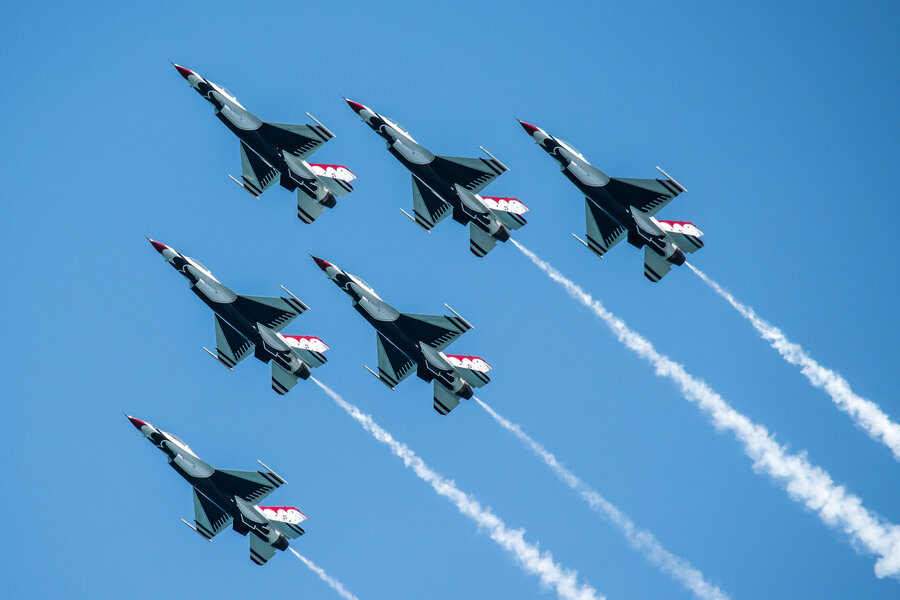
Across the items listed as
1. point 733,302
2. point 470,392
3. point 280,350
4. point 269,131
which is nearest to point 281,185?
point 269,131

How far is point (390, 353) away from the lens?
81.0 metres

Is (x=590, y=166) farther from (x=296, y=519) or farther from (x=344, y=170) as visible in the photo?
(x=296, y=519)

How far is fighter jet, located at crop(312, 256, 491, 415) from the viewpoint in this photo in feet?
258

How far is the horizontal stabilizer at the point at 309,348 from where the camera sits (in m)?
80.3

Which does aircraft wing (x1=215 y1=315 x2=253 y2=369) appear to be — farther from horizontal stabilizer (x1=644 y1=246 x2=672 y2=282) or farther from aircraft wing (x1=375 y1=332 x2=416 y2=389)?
horizontal stabilizer (x1=644 y1=246 x2=672 y2=282)

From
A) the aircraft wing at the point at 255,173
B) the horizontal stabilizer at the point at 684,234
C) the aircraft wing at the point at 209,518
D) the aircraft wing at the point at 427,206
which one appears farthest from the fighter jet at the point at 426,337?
the aircraft wing at the point at 209,518

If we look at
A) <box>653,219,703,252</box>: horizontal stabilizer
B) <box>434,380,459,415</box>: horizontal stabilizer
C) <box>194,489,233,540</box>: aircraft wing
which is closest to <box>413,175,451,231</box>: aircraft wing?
<box>434,380,459,415</box>: horizontal stabilizer

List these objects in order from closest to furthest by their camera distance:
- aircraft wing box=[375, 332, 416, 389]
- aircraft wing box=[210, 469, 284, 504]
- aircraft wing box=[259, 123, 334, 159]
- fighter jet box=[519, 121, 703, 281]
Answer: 1. fighter jet box=[519, 121, 703, 281]
2. aircraft wing box=[210, 469, 284, 504]
3. aircraft wing box=[259, 123, 334, 159]
4. aircraft wing box=[375, 332, 416, 389]

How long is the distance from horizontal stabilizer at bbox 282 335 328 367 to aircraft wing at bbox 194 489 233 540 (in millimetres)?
10001

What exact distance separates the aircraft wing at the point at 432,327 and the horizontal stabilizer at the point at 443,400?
260 cm

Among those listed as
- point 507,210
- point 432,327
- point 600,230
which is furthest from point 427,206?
point 600,230

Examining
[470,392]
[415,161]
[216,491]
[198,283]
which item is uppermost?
[415,161]

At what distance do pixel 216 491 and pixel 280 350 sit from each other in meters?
8.27

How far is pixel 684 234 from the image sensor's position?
78.9m
